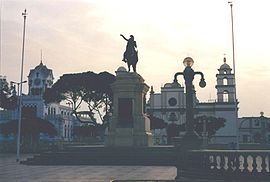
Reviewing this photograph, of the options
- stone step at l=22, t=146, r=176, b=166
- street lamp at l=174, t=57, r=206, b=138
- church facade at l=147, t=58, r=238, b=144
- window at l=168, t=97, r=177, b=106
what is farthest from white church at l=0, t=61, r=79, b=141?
street lamp at l=174, t=57, r=206, b=138

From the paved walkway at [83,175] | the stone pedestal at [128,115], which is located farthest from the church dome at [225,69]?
the paved walkway at [83,175]

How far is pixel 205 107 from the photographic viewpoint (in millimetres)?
91250

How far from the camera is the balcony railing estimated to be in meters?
13.9

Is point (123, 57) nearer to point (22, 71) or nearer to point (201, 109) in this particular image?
point (22, 71)

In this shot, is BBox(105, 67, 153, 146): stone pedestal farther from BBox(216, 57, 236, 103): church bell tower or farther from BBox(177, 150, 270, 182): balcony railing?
BBox(216, 57, 236, 103): church bell tower

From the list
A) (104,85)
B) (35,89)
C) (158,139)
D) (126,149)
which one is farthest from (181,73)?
(35,89)

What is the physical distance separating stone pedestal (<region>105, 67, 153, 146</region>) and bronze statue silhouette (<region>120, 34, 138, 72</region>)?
1.80 metres

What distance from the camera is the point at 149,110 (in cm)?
9481

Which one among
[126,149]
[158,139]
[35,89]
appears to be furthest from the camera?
[35,89]

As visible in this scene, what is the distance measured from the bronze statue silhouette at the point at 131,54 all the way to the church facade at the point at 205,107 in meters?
55.8

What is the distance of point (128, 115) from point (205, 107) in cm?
6218

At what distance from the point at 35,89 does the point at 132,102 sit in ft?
229

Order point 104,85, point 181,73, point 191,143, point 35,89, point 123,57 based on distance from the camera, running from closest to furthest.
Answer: point 191,143
point 181,73
point 123,57
point 104,85
point 35,89

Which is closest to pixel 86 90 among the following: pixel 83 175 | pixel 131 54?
pixel 131 54
